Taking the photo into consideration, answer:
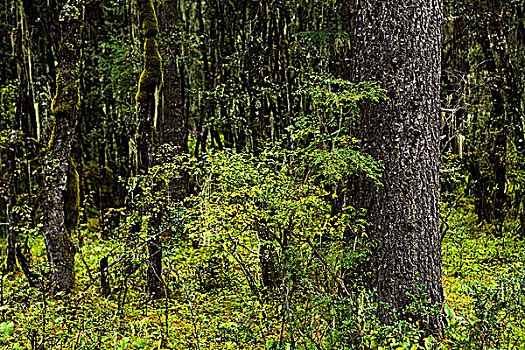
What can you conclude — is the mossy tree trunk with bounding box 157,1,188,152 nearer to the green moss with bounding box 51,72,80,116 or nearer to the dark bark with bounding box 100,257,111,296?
the green moss with bounding box 51,72,80,116

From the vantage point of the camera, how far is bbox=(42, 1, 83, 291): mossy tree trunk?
5.37 metres

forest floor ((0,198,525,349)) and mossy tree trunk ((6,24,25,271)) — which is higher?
mossy tree trunk ((6,24,25,271))

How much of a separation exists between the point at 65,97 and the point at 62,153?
0.64 meters

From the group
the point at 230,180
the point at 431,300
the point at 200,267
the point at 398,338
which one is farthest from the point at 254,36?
the point at 398,338

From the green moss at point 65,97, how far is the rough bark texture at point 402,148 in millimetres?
3201

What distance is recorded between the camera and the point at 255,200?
4.45 meters

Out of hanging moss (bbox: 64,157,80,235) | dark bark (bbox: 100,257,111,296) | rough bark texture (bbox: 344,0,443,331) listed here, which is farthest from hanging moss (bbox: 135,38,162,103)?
rough bark texture (bbox: 344,0,443,331)

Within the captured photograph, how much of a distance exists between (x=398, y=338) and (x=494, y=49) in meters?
7.56

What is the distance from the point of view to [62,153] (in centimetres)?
542

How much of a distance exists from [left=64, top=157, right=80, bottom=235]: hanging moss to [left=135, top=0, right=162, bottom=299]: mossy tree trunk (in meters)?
0.85

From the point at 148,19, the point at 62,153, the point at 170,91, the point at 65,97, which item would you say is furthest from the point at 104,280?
the point at 170,91

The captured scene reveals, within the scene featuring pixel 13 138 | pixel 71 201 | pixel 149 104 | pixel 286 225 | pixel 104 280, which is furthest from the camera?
pixel 13 138

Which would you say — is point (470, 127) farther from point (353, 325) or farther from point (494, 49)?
point (353, 325)

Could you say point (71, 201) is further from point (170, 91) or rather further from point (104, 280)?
point (170, 91)
